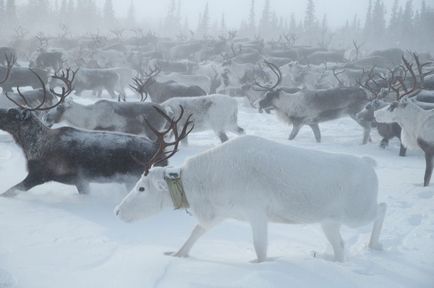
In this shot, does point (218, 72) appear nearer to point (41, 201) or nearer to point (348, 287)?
point (41, 201)

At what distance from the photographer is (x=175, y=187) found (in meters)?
3.67

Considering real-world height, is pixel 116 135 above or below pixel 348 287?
above

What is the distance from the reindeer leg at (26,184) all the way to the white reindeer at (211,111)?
11.4 feet

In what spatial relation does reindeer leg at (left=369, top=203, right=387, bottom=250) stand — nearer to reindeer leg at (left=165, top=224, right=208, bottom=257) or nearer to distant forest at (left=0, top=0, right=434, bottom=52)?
reindeer leg at (left=165, top=224, right=208, bottom=257)

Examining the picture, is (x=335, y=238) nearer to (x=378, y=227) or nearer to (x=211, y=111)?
(x=378, y=227)

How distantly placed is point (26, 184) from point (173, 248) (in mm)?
2140

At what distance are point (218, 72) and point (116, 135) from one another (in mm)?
13792

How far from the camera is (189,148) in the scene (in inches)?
324

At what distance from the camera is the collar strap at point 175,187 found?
144 inches

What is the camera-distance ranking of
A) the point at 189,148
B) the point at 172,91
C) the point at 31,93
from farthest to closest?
the point at 172,91 → the point at 31,93 → the point at 189,148

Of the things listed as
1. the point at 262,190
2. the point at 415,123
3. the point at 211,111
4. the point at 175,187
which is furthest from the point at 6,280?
the point at 211,111

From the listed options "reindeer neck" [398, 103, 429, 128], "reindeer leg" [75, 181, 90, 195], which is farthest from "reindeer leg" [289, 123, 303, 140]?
"reindeer leg" [75, 181, 90, 195]

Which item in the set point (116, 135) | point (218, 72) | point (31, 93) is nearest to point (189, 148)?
point (116, 135)

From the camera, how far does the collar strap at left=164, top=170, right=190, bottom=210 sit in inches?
144
